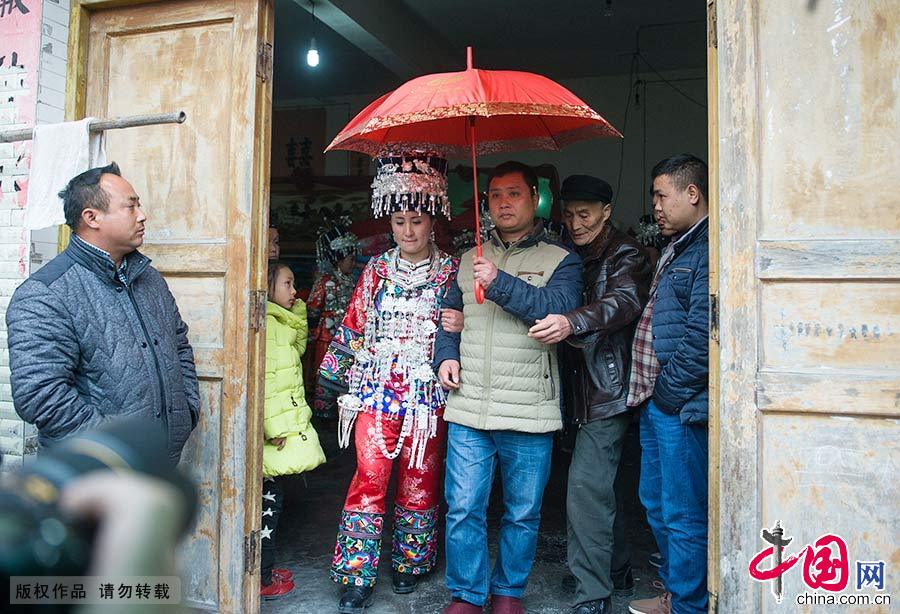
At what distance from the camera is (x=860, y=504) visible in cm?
238

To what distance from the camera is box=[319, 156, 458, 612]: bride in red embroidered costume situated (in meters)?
3.39

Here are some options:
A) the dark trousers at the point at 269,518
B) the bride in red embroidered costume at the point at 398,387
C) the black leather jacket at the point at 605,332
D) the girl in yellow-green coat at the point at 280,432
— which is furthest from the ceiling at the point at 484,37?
the dark trousers at the point at 269,518

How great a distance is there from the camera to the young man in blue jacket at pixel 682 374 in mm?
2787

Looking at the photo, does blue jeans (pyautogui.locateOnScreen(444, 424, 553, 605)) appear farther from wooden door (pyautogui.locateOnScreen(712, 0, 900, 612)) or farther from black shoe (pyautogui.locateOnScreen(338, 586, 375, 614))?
wooden door (pyautogui.locateOnScreen(712, 0, 900, 612))

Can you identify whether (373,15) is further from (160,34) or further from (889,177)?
(889,177)

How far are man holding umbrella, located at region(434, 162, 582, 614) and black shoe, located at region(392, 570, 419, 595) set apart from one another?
448 millimetres

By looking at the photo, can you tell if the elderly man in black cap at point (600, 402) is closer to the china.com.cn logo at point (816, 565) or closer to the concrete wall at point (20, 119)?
the china.com.cn logo at point (816, 565)

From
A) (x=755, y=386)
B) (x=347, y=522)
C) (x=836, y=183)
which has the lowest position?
(x=347, y=522)

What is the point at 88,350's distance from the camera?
2469mm

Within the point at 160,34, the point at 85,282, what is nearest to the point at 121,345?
the point at 85,282

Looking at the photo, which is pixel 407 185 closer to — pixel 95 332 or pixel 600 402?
pixel 600 402

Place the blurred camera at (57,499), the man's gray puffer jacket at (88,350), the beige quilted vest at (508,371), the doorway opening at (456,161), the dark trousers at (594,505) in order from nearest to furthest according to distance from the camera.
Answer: the blurred camera at (57,499) < the man's gray puffer jacket at (88,350) < the beige quilted vest at (508,371) < the dark trousers at (594,505) < the doorway opening at (456,161)

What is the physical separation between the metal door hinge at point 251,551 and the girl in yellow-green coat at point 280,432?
18 centimetres

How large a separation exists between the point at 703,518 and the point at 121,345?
2270mm
